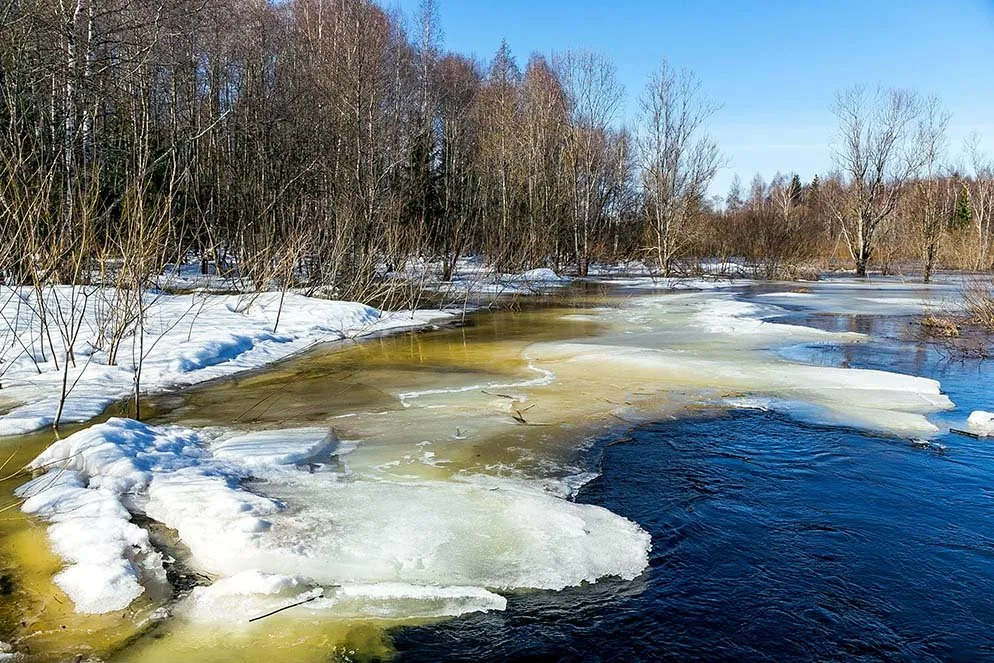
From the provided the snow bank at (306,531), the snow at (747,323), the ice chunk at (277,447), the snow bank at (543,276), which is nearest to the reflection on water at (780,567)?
the snow bank at (306,531)

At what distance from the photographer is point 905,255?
37.1 meters

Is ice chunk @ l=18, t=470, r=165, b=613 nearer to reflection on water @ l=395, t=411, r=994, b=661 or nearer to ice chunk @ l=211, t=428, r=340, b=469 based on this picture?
ice chunk @ l=211, t=428, r=340, b=469

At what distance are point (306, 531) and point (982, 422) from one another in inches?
233

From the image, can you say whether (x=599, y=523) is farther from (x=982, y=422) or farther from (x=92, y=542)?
(x=982, y=422)

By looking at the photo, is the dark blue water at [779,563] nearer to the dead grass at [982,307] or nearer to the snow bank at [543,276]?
the dead grass at [982,307]

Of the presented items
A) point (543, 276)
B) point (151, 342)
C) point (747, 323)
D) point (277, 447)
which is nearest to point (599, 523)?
point (277, 447)

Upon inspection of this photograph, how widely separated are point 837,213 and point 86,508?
3551cm

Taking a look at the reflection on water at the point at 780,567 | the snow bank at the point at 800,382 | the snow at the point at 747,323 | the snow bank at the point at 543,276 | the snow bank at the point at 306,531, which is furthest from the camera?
the snow bank at the point at 543,276

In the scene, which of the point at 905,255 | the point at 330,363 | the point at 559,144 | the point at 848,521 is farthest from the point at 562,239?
the point at 848,521

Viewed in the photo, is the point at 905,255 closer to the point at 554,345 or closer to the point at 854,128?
the point at 854,128

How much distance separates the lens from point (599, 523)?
405 centimetres

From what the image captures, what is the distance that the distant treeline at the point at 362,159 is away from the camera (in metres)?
13.2

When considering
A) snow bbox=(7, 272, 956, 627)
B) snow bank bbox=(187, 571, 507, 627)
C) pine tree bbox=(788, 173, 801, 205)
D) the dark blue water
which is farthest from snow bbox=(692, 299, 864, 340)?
pine tree bbox=(788, 173, 801, 205)

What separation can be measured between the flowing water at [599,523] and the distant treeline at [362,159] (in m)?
3.66
